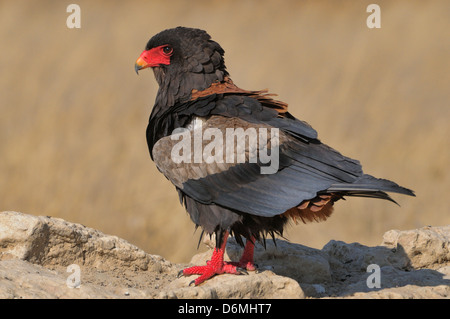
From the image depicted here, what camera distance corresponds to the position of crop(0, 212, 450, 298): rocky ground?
5734 mm

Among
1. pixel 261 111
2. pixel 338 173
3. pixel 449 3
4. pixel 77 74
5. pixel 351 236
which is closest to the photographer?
pixel 338 173

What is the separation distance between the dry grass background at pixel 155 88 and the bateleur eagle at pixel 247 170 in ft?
16.9

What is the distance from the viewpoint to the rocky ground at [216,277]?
18.8 ft

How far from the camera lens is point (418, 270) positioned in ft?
23.6

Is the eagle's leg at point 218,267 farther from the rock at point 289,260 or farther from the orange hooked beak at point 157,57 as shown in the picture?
the orange hooked beak at point 157,57

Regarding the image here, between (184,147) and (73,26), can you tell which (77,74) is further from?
(184,147)

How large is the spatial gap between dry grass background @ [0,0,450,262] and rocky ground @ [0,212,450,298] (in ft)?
14.2

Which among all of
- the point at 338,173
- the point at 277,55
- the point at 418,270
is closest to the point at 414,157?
the point at 277,55

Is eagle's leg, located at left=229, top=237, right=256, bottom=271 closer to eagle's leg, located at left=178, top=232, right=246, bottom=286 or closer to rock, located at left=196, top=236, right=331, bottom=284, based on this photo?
rock, located at left=196, top=236, right=331, bottom=284

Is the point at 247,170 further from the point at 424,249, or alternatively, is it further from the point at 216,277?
the point at 424,249

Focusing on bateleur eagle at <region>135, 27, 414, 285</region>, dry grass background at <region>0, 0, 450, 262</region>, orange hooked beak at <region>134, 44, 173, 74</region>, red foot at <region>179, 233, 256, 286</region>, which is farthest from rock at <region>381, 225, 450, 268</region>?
dry grass background at <region>0, 0, 450, 262</region>

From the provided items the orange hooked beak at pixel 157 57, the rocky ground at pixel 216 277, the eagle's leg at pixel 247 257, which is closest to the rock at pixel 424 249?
the rocky ground at pixel 216 277

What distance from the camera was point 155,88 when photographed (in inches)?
522

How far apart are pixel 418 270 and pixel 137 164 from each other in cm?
641
